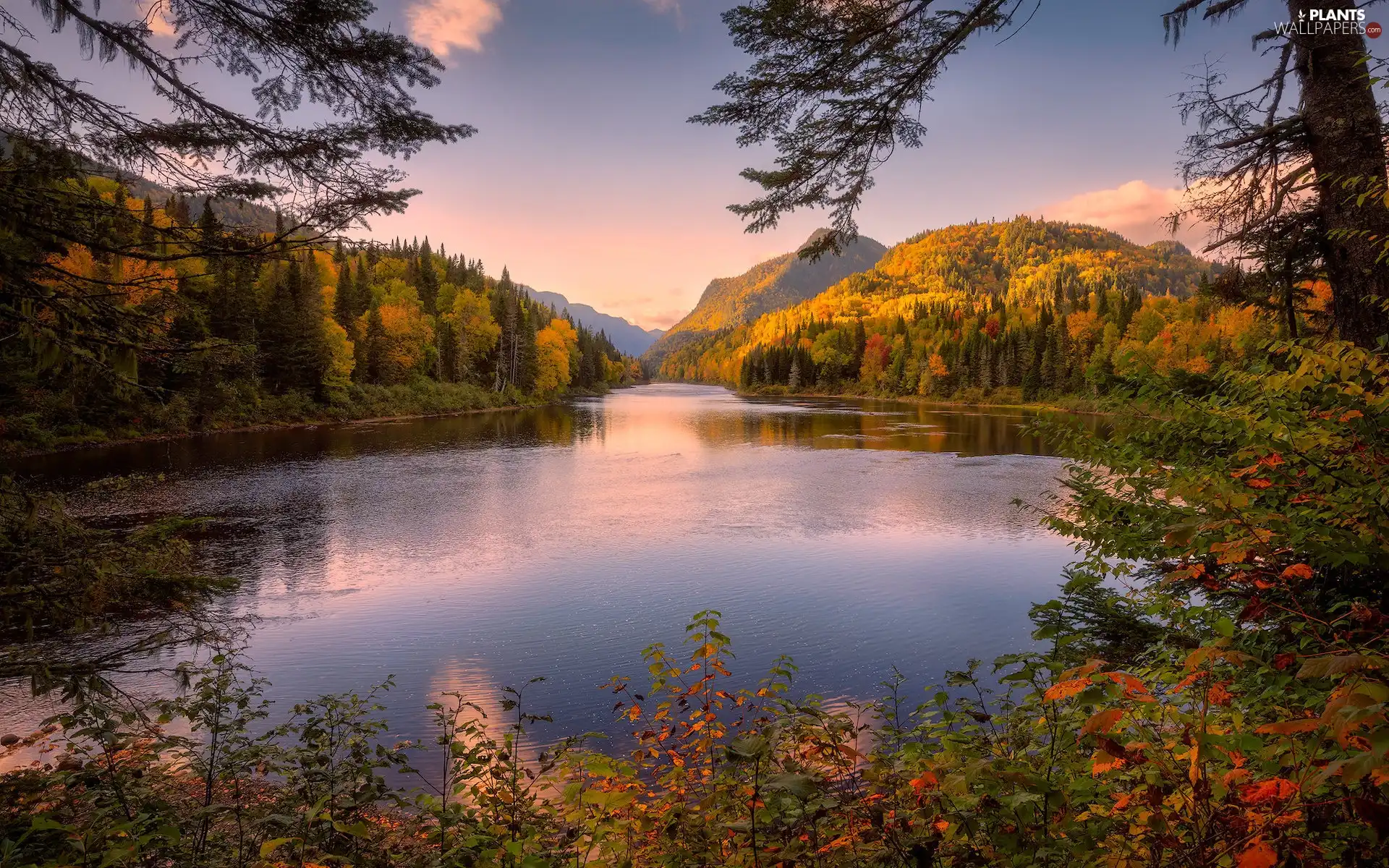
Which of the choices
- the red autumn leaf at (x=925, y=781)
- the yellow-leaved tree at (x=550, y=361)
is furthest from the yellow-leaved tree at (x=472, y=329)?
the red autumn leaf at (x=925, y=781)

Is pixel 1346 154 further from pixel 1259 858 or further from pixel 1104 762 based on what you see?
pixel 1259 858

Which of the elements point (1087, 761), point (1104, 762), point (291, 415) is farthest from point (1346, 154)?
point (291, 415)

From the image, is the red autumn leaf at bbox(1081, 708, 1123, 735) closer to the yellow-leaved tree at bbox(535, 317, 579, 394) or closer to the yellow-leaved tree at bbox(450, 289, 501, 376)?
the yellow-leaved tree at bbox(450, 289, 501, 376)

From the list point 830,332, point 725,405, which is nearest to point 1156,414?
point 725,405

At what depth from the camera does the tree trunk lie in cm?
601

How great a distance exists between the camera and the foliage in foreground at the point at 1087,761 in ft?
7.74

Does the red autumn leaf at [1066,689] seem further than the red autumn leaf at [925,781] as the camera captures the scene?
No

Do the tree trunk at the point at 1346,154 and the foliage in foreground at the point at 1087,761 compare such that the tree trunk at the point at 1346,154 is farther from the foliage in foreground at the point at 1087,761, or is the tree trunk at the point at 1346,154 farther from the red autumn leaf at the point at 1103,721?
the red autumn leaf at the point at 1103,721

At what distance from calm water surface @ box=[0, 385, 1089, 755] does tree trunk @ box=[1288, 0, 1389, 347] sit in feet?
22.8

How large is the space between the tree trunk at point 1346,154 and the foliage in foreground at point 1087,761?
1.57 meters

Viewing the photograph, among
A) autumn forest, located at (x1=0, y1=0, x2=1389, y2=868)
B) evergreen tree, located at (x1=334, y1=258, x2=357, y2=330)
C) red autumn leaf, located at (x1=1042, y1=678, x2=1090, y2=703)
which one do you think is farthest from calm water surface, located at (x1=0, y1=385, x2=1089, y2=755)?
evergreen tree, located at (x1=334, y1=258, x2=357, y2=330)

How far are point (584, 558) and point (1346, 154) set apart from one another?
15194mm

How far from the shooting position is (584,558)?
54.5 feet

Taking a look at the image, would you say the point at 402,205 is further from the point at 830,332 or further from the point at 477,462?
the point at 830,332
